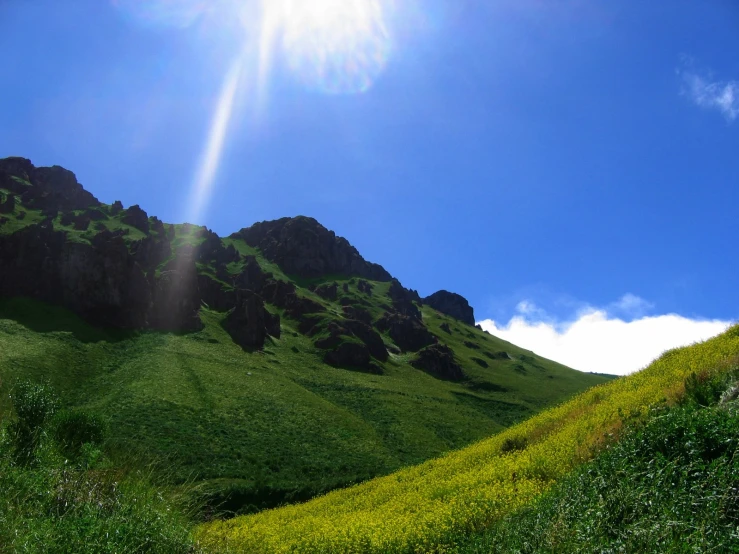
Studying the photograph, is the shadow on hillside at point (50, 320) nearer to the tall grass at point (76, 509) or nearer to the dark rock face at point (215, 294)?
the dark rock face at point (215, 294)

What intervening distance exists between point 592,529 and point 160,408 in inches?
2973

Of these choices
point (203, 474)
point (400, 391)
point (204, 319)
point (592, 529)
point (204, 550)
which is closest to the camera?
point (592, 529)

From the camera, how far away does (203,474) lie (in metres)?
56.6

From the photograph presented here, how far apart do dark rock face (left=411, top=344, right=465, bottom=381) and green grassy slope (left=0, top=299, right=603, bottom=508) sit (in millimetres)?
25413

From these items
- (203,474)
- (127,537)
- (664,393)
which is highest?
(664,393)

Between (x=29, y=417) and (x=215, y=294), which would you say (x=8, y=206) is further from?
(x=29, y=417)

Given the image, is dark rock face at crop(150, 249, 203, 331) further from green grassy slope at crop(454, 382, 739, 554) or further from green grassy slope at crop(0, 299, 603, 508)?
green grassy slope at crop(454, 382, 739, 554)

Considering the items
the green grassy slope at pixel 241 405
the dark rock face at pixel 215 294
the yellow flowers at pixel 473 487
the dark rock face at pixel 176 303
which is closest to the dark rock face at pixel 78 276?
the dark rock face at pixel 176 303

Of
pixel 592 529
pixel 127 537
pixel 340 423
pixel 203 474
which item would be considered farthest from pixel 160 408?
pixel 592 529

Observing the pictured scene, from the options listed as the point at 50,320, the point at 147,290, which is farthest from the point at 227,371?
the point at 147,290

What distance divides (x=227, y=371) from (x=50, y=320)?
143ft

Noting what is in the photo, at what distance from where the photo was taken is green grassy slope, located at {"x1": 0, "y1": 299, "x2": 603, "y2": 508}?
205 feet

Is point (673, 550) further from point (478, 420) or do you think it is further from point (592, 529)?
point (478, 420)

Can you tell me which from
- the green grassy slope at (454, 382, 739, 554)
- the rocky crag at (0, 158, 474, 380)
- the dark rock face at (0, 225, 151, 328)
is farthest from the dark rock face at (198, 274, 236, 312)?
the green grassy slope at (454, 382, 739, 554)
